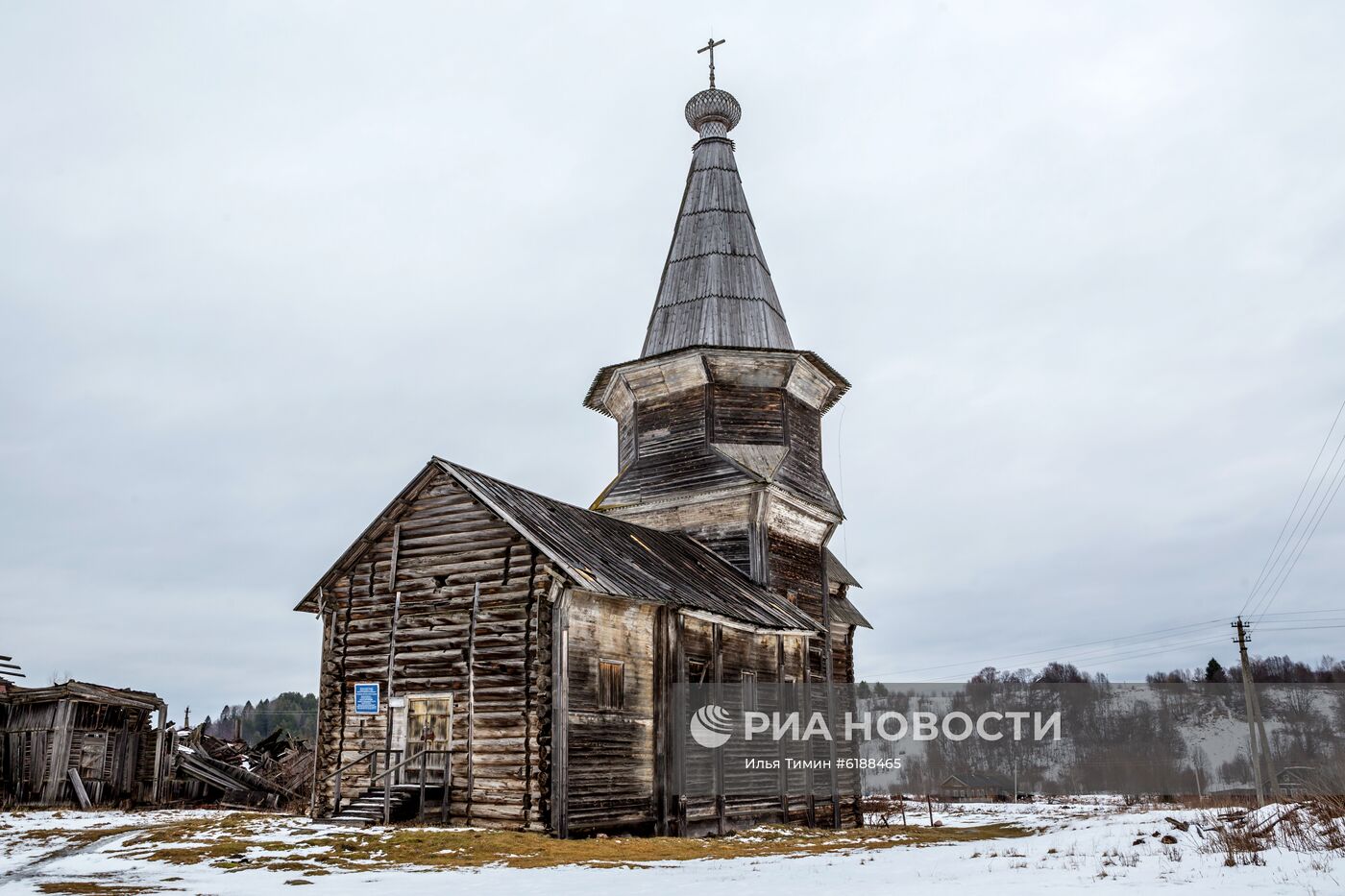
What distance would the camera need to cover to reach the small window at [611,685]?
19.8 metres

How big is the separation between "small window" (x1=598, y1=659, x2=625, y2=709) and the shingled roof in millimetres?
12143

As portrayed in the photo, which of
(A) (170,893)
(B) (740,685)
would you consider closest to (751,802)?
(B) (740,685)

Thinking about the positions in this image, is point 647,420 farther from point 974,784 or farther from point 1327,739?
point 1327,739

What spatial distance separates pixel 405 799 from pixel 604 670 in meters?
4.22

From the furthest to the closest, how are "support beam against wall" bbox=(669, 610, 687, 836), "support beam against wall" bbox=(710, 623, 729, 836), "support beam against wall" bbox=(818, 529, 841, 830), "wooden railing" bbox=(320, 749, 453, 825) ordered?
"support beam against wall" bbox=(818, 529, 841, 830) < "support beam against wall" bbox=(710, 623, 729, 836) < "support beam against wall" bbox=(669, 610, 687, 836) < "wooden railing" bbox=(320, 749, 453, 825)

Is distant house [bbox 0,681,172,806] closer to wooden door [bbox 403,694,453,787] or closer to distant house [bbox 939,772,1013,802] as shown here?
wooden door [bbox 403,694,453,787]

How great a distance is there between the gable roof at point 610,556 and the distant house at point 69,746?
10.1 metres

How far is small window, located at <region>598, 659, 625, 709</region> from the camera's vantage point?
780 inches

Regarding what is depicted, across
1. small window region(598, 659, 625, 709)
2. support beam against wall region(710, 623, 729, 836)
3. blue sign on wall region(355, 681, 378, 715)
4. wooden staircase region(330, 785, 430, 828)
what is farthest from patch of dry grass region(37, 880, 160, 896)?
support beam against wall region(710, 623, 729, 836)

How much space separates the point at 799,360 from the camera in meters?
30.2

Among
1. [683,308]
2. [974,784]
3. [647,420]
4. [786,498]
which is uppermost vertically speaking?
[683,308]

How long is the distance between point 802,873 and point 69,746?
2285 centimetres

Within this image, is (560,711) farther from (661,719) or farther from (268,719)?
(268,719)

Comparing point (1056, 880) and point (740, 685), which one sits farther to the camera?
point (740, 685)
